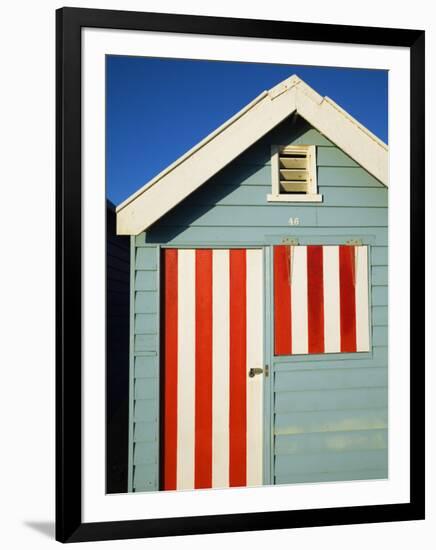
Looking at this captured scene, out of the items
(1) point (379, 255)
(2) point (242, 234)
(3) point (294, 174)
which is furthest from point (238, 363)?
(3) point (294, 174)

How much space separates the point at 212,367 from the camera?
12.8 ft

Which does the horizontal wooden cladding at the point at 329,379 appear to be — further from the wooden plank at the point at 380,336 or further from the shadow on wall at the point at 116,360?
the shadow on wall at the point at 116,360

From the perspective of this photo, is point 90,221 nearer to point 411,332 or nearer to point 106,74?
point 106,74

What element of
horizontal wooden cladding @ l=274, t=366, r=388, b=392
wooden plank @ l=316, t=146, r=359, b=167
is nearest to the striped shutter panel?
horizontal wooden cladding @ l=274, t=366, r=388, b=392

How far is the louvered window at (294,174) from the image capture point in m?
3.97

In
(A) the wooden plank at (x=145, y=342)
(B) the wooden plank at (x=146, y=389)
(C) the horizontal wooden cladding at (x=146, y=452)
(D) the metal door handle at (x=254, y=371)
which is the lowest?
(C) the horizontal wooden cladding at (x=146, y=452)

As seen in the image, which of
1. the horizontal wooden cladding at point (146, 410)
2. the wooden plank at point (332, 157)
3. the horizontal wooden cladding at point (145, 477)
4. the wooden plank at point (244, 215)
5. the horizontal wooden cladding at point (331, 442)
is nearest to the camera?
the horizontal wooden cladding at point (145, 477)

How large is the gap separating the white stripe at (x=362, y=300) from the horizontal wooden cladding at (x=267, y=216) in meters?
0.16

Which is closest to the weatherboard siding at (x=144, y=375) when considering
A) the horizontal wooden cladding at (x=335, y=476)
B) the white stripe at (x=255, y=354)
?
the white stripe at (x=255, y=354)

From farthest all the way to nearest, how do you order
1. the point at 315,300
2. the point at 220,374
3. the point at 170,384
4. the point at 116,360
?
the point at 315,300 → the point at 220,374 → the point at 170,384 → the point at 116,360

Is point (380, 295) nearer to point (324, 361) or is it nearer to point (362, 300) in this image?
point (362, 300)

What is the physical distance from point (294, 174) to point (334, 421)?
1.26 metres

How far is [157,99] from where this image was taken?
3.75 m

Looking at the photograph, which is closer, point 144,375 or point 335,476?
point 144,375
